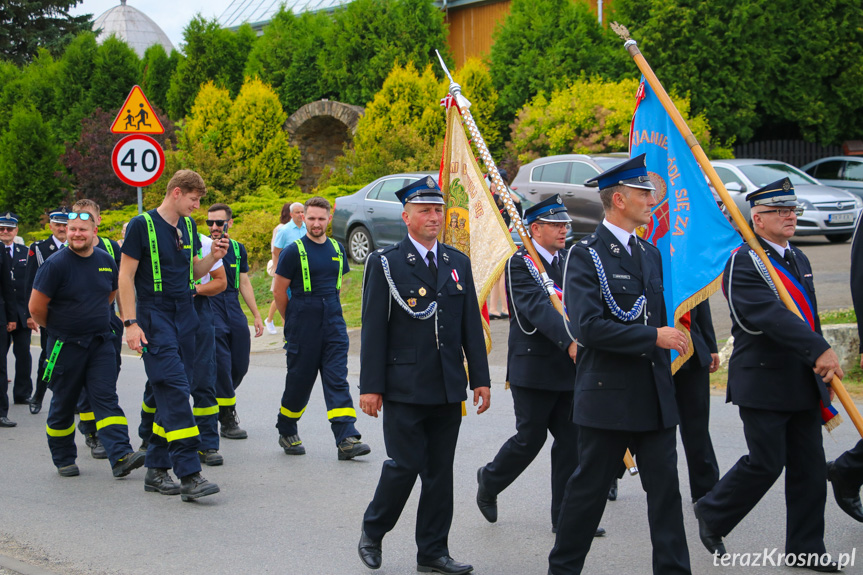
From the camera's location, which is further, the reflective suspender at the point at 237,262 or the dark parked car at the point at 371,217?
the dark parked car at the point at 371,217

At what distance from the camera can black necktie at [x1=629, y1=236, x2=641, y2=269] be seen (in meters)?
4.48

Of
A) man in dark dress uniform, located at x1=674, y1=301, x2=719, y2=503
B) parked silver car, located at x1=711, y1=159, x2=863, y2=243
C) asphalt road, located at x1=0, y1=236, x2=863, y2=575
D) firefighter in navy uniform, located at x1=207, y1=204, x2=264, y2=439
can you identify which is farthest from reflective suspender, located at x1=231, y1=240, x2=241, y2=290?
parked silver car, located at x1=711, y1=159, x2=863, y2=243

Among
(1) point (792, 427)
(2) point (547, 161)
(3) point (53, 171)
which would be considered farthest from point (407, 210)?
(3) point (53, 171)

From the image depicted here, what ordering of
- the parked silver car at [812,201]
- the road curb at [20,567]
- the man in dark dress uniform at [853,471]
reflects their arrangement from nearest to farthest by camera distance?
1. the road curb at [20,567]
2. the man in dark dress uniform at [853,471]
3. the parked silver car at [812,201]

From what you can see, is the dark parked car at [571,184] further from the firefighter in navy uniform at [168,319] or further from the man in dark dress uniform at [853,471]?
the man in dark dress uniform at [853,471]

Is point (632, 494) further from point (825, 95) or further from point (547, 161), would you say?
point (825, 95)

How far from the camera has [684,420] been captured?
5.74 m

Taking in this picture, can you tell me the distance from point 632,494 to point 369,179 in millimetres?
18148

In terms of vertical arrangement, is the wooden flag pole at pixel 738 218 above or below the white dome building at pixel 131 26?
below

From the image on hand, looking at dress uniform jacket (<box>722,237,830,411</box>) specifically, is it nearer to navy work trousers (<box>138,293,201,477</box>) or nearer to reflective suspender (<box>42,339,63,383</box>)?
navy work trousers (<box>138,293,201,477</box>)

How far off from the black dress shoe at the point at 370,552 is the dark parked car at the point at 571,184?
1216cm

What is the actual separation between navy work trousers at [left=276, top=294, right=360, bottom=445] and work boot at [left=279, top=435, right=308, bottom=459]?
0.12 ft

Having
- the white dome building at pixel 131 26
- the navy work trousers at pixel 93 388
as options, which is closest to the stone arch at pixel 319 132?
the navy work trousers at pixel 93 388

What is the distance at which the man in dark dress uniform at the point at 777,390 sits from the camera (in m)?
4.84
